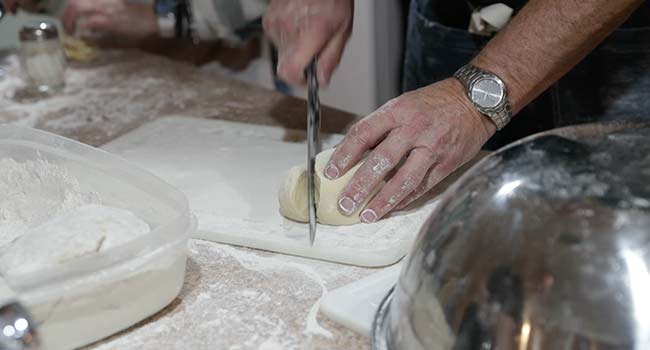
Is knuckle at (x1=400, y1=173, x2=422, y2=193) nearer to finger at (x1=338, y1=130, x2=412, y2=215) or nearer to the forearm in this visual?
finger at (x1=338, y1=130, x2=412, y2=215)

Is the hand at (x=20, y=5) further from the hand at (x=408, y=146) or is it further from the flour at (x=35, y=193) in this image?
the hand at (x=408, y=146)

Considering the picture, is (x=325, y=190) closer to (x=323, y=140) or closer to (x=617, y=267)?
(x=323, y=140)

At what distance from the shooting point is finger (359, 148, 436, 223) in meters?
1.06

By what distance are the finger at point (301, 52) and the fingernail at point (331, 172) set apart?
14 centimetres

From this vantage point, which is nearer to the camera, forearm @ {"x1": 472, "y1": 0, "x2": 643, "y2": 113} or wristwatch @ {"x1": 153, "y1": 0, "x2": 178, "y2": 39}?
forearm @ {"x1": 472, "y1": 0, "x2": 643, "y2": 113}

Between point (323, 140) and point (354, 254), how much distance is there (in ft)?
1.40

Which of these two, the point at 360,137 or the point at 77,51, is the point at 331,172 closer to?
the point at 360,137

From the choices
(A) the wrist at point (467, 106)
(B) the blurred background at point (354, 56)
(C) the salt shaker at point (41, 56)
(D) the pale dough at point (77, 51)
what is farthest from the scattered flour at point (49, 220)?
A: (B) the blurred background at point (354, 56)

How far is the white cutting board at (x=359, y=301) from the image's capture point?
835mm

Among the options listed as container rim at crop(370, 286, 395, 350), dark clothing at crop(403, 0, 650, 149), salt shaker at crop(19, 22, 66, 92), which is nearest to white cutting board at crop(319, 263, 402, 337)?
container rim at crop(370, 286, 395, 350)

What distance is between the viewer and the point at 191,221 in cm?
87

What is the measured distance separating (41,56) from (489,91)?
1.01 meters

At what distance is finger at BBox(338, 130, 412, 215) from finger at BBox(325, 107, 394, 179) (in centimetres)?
2

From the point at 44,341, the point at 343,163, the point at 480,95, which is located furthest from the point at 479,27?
the point at 44,341
